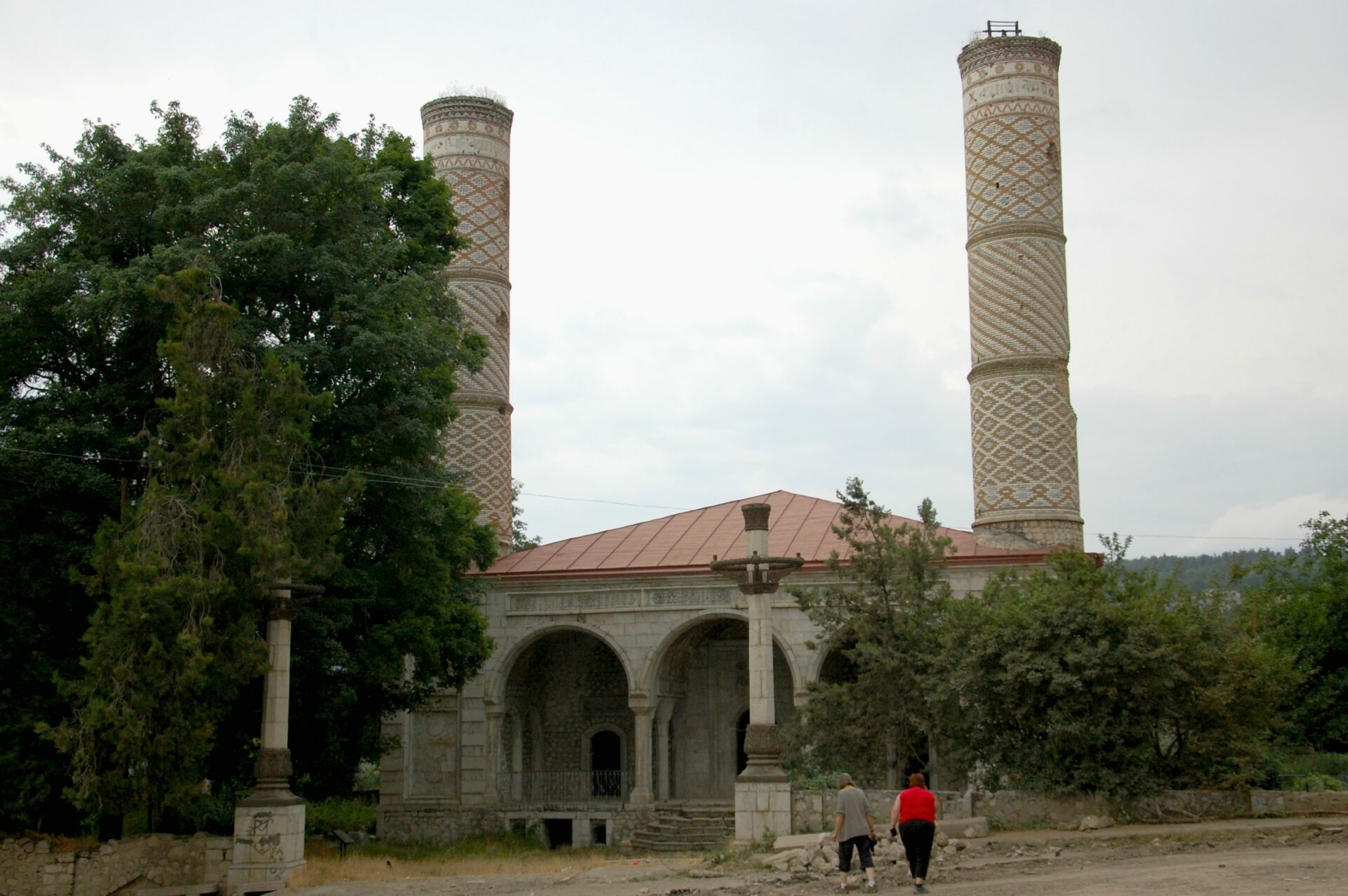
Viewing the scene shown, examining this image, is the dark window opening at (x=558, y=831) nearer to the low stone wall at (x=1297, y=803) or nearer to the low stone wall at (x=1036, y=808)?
the low stone wall at (x=1036, y=808)

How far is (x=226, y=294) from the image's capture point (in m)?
16.3

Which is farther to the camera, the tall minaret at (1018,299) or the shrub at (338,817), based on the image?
the shrub at (338,817)

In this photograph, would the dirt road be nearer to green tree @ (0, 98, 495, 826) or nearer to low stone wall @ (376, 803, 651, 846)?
green tree @ (0, 98, 495, 826)

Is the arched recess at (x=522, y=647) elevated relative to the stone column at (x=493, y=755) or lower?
elevated

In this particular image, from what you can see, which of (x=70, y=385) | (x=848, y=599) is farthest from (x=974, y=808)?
(x=70, y=385)

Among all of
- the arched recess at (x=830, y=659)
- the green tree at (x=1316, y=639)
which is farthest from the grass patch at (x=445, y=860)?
the green tree at (x=1316, y=639)

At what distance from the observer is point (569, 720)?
2375cm

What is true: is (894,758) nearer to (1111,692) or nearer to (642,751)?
(1111,692)

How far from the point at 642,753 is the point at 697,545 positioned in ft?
12.1

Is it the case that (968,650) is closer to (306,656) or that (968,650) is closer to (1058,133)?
(306,656)

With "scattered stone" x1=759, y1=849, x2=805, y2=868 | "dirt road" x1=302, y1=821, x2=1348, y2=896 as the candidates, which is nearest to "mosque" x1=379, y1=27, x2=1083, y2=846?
"dirt road" x1=302, y1=821, x2=1348, y2=896

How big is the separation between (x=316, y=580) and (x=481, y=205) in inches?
463

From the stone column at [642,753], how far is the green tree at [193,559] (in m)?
7.66

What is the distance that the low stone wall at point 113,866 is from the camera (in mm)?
14586
